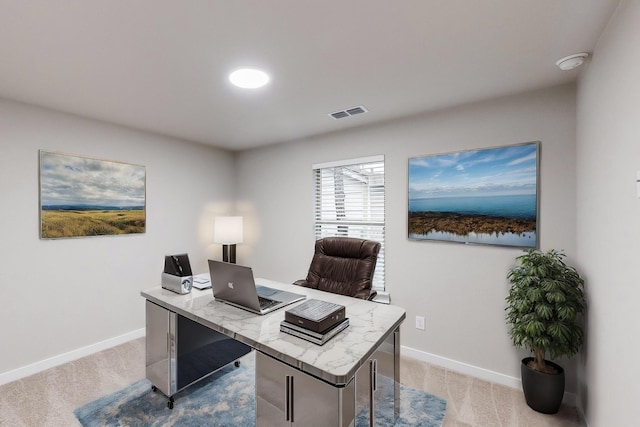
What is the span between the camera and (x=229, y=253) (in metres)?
4.12

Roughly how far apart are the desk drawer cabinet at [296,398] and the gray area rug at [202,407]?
584mm

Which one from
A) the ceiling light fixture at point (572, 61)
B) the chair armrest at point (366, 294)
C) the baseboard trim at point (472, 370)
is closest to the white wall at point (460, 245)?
the baseboard trim at point (472, 370)

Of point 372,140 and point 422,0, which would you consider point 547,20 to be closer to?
point 422,0

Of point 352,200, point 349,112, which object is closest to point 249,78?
point 349,112

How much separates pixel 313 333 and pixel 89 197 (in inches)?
112

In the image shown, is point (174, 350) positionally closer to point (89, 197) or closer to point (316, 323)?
point (316, 323)

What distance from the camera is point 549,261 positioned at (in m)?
1.97

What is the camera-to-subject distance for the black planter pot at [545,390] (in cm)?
195

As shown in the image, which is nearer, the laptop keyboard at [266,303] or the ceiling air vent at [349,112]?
the laptop keyboard at [266,303]

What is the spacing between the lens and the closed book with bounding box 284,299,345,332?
Result: 4.44ft

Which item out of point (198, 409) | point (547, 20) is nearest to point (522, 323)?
point (547, 20)

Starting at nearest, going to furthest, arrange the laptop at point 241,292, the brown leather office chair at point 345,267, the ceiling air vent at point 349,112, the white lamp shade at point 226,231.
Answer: the laptop at point 241,292, the brown leather office chair at point 345,267, the ceiling air vent at point 349,112, the white lamp shade at point 226,231

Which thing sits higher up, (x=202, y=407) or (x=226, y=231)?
(x=226, y=231)

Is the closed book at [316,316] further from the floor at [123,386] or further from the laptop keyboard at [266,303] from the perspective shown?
the floor at [123,386]
